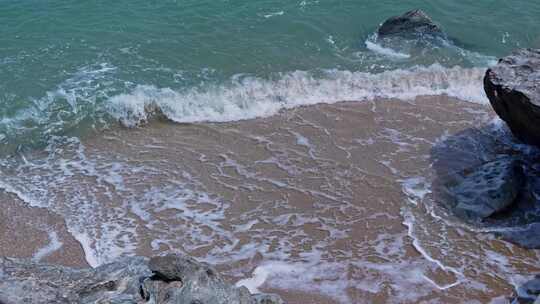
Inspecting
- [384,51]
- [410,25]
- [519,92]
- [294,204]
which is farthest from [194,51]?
[519,92]

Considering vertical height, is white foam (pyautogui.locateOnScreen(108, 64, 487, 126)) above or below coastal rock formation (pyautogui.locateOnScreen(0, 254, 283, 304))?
below

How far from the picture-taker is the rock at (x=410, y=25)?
13734mm

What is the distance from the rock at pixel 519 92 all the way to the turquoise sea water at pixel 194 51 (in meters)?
3.43

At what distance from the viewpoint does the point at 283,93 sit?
11.5 meters

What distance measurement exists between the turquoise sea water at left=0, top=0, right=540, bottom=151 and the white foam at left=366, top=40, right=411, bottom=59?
0.13 feet

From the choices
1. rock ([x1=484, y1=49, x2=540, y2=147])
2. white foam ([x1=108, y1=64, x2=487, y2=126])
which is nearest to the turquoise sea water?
white foam ([x1=108, y1=64, x2=487, y2=126])

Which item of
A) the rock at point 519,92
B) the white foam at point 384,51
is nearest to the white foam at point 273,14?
the white foam at point 384,51

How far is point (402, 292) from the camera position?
646 cm

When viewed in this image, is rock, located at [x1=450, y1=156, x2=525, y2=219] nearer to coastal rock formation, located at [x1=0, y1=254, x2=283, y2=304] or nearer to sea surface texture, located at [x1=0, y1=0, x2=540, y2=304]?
sea surface texture, located at [x1=0, y1=0, x2=540, y2=304]

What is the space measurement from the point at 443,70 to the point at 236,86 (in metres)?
3.95

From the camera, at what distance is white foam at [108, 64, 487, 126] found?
35.9 feet

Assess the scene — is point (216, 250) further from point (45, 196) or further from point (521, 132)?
point (521, 132)

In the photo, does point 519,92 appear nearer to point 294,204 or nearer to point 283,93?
point 294,204

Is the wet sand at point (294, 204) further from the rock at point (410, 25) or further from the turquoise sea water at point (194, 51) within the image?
the rock at point (410, 25)
